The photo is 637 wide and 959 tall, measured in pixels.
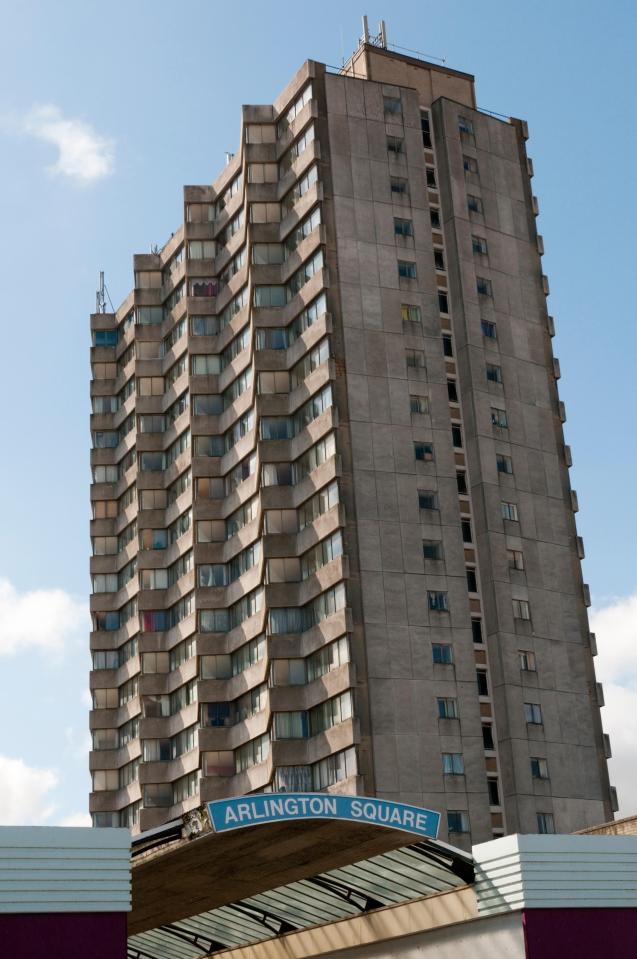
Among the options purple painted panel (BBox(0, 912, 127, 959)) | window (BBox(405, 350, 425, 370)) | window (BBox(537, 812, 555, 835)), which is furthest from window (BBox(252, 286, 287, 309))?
purple painted panel (BBox(0, 912, 127, 959))

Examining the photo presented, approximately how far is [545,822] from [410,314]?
34818 mm

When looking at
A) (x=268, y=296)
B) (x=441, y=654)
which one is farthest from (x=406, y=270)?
(x=441, y=654)

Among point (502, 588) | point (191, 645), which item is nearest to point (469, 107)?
point (502, 588)

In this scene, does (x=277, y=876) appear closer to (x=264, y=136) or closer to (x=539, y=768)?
(x=539, y=768)

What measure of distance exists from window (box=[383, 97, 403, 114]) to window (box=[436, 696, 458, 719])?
1670 inches

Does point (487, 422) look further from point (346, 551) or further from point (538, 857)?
point (538, 857)

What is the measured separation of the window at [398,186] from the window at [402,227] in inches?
82.6

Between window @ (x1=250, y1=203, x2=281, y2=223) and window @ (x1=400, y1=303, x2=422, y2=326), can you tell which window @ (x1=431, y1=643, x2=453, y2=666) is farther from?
window @ (x1=250, y1=203, x2=281, y2=223)

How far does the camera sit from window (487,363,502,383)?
97.4 meters

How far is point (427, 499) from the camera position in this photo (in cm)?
9194

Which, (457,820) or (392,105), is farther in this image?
(392,105)

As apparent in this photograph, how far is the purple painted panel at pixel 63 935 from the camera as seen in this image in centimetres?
3120

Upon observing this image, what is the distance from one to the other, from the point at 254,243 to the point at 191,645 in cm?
3032

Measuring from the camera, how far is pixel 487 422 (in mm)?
95688
